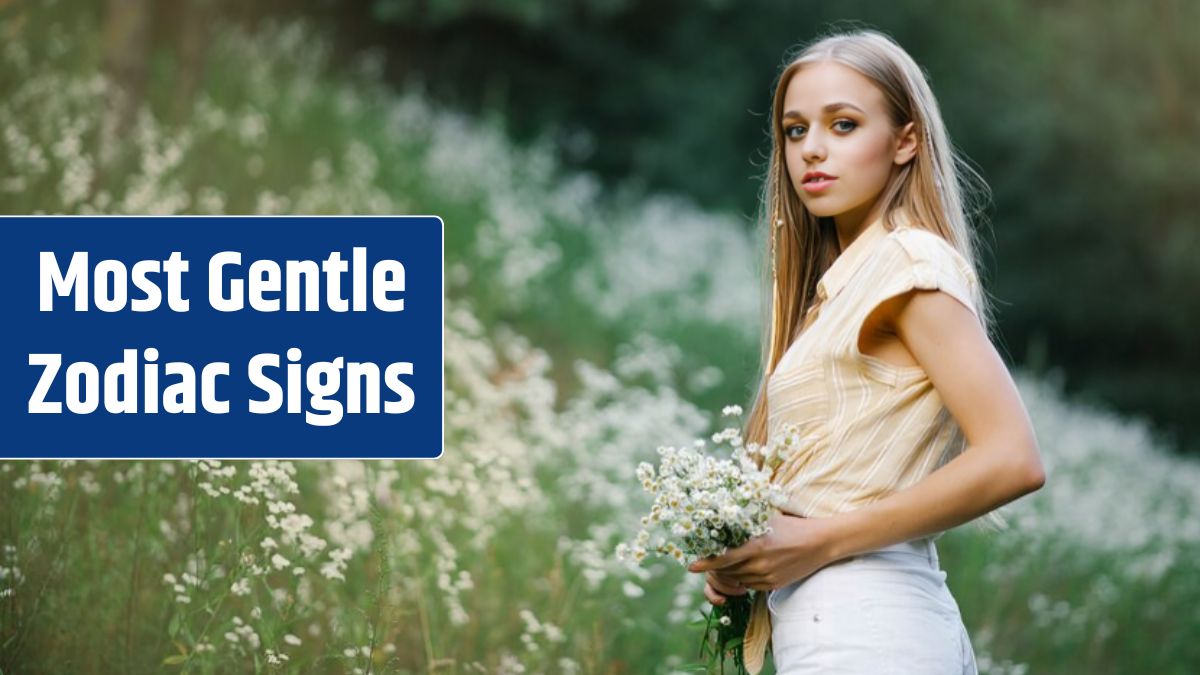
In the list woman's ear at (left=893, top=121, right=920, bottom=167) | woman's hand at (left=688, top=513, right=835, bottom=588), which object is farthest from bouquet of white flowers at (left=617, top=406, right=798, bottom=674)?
woman's ear at (left=893, top=121, right=920, bottom=167)

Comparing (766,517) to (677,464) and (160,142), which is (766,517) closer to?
(677,464)

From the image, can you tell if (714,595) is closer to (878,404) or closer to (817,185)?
(878,404)

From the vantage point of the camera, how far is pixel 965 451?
2105 millimetres

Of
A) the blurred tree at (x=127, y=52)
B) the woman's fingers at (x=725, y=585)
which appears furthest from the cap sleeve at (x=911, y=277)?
the blurred tree at (x=127, y=52)

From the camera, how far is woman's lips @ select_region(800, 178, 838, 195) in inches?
94.5

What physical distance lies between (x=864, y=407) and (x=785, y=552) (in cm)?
27

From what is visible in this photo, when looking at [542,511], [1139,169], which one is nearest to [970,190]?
[542,511]

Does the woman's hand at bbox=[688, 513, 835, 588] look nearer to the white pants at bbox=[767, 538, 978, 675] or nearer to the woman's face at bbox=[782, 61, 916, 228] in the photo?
the white pants at bbox=[767, 538, 978, 675]

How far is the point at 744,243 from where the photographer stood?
14.3 metres

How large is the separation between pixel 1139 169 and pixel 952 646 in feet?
53.8

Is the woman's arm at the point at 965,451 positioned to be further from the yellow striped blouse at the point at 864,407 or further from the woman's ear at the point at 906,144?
the woman's ear at the point at 906,144

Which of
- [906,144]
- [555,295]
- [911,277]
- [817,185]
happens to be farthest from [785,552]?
[555,295]

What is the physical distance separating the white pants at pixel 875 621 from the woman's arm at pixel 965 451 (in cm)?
5

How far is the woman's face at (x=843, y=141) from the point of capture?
2387 mm
